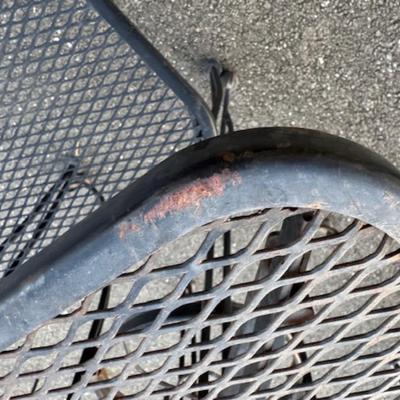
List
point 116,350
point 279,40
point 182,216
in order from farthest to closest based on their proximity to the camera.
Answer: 1. point 116,350
2. point 279,40
3. point 182,216

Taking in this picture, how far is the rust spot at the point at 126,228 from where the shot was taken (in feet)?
1.86

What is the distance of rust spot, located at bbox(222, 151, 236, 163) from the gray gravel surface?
1018 millimetres

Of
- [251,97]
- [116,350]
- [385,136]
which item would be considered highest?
[251,97]

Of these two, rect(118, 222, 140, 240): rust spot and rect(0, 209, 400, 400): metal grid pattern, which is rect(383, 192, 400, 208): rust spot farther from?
rect(118, 222, 140, 240): rust spot

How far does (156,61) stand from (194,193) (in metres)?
0.56

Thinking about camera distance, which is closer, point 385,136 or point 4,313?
point 4,313

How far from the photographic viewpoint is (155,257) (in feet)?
1.95

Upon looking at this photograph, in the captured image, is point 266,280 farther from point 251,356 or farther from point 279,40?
point 279,40

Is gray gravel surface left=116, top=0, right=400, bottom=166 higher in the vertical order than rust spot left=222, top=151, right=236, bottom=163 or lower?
higher

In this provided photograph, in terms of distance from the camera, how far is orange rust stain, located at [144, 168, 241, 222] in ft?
1.82

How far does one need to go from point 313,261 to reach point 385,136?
330 millimetres

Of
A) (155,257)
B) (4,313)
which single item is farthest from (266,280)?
(4,313)

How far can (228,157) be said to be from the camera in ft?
1.83

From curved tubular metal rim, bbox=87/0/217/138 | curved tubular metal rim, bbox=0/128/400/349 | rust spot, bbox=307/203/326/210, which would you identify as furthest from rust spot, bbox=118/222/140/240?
curved tubular metal rim, bbox=87/0/217/138
